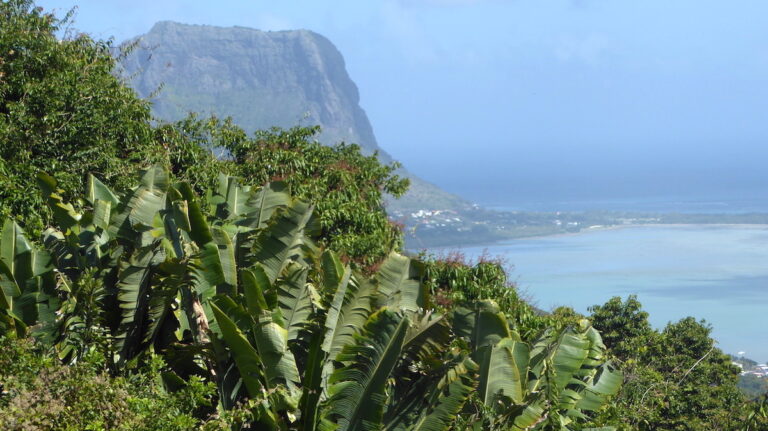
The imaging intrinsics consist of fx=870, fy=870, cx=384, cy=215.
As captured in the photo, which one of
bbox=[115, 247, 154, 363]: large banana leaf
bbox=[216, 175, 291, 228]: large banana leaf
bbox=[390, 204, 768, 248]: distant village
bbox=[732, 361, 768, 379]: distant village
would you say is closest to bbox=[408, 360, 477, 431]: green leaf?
bbox=[115, 247, 154, 363]: large banana leaf

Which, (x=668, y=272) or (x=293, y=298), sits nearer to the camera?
(x=293, y=298)

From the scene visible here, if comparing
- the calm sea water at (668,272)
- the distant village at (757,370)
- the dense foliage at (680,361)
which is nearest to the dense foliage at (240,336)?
the distant village at (757,370)

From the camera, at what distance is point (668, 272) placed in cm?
12762

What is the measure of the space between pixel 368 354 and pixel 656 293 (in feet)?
350

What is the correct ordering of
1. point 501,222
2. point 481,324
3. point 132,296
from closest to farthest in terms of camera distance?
point 132,296
point 481,324
point 501,222

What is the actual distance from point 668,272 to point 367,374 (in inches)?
5003

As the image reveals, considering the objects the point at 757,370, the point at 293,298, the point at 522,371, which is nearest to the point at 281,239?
the point at 293,298

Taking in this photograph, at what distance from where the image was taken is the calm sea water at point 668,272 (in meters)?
92.0

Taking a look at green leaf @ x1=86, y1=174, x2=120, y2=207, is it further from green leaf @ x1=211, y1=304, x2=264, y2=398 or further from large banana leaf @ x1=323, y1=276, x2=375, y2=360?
large banana leaf @ x1=323, y1=276, x2=375, y2=360

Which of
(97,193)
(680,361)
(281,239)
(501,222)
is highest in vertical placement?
(97,193)

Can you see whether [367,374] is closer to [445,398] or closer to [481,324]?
[445,398]

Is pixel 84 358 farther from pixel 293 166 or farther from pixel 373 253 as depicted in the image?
pixel 293 166

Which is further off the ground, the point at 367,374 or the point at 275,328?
the point at 275,328

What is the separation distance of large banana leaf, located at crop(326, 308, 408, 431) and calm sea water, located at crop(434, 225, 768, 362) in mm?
58834
